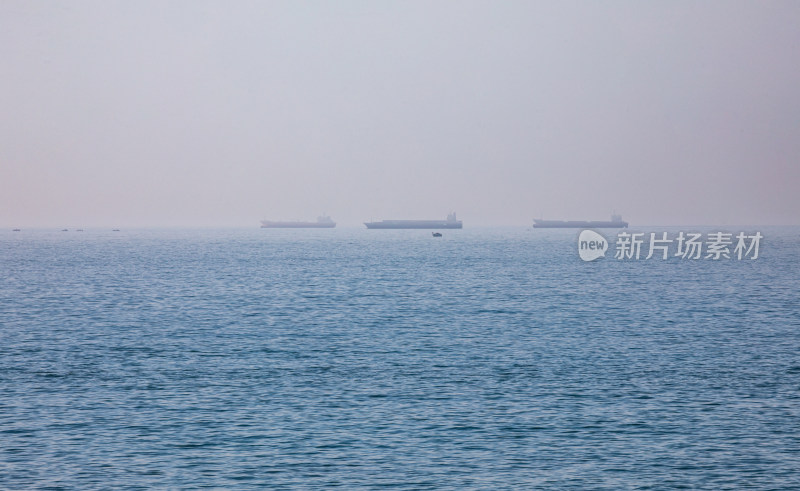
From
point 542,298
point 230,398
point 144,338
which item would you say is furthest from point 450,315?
point 230,398

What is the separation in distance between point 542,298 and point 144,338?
152 ft

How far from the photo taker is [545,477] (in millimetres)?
25828

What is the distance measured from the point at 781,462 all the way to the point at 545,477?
744 cm

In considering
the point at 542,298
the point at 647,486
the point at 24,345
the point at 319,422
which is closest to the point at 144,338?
the point at 24,345

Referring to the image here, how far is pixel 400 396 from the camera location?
3712 cm

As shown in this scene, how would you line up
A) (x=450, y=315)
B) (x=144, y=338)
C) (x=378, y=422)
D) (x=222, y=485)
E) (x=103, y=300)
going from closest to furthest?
1. (x=222, y=485)
2. (x=378, y=422)
3. (x=144, y=338)
4. (x=450, y=315)
5. (x=103, y=300)

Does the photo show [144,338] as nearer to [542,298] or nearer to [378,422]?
[378,422]

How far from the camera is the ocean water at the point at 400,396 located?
2659cm

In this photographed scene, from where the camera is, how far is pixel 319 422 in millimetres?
32375

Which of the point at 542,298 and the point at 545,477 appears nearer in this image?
the point at 545,477

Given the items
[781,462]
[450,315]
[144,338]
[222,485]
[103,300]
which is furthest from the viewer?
[103,300]

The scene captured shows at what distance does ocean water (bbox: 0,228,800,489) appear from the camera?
2659 centimetres

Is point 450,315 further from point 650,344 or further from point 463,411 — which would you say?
point 463,411

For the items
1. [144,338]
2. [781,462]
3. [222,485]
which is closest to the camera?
[222,485]
